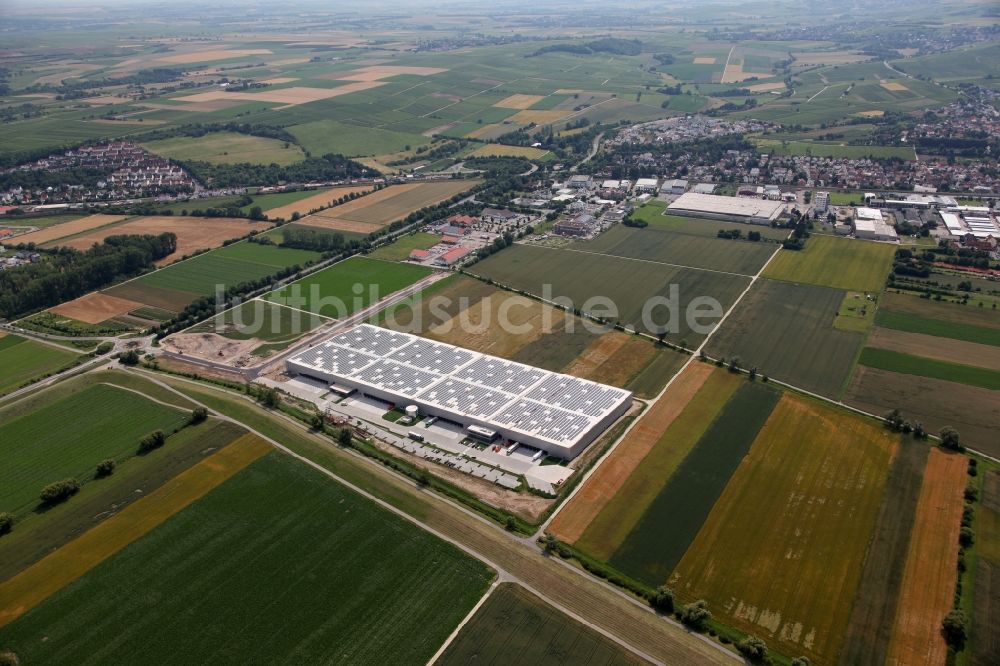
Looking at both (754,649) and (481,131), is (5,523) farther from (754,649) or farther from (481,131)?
(481,131)

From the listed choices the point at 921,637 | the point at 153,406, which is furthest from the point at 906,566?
the point at 153,406

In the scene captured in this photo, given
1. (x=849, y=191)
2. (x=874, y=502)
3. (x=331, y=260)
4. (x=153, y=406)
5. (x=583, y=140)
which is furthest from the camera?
(x=583, y=140)

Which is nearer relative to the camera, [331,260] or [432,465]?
[432,465]

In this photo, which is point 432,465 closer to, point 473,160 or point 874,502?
point 874,502

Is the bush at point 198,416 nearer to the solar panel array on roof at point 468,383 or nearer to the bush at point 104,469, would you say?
the bush at point 104,469

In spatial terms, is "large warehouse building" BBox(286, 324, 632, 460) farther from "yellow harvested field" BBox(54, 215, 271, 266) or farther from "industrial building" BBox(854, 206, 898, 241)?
"industrial building" BBox(854, 206, 898, 241)

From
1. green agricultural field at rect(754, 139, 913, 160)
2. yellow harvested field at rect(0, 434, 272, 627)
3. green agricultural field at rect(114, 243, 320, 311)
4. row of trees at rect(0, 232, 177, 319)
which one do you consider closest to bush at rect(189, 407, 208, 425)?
yellow harvested field at rect(0, 434, 272, 627)

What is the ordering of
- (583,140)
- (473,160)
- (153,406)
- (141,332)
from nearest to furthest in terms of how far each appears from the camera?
(153,406) → (141,332) → (473,160) → (583,140)
